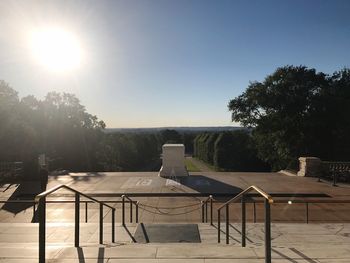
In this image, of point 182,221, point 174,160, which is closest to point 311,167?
point 174,160

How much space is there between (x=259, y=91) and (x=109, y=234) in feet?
76.7

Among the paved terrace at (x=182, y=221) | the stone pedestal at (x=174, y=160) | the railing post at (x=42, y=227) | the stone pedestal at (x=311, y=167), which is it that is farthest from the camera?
the stone pedestal at (x=311, y=167)

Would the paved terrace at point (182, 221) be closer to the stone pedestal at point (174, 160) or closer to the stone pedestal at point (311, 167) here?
the stone pedestal at point (174, 160)

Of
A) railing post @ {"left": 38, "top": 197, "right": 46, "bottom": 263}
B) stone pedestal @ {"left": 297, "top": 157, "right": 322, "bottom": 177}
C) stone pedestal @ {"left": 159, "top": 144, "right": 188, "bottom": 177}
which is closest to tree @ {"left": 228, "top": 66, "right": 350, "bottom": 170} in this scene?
stone pedestal @ {"left": 297, "top": 157, "right": 322, "bottom": 177}

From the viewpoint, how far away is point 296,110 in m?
30.1

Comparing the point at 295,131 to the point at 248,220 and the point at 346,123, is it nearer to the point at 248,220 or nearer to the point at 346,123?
the point at 346,123

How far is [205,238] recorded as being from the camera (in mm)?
9453

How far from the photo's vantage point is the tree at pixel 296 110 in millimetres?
29703

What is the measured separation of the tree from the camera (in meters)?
29.7

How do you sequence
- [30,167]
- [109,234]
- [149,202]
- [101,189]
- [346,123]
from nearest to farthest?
[109,234]
[149,202]
[101,189]
[30,167]
[346,123]

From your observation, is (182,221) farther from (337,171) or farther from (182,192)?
(337,171)

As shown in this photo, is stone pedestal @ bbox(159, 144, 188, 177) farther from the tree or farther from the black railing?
the tree

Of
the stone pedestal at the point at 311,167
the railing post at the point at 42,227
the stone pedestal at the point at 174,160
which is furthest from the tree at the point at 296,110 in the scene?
the railing post at the point at 42,227

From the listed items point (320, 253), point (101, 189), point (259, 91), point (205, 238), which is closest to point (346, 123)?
point (259, 91)
